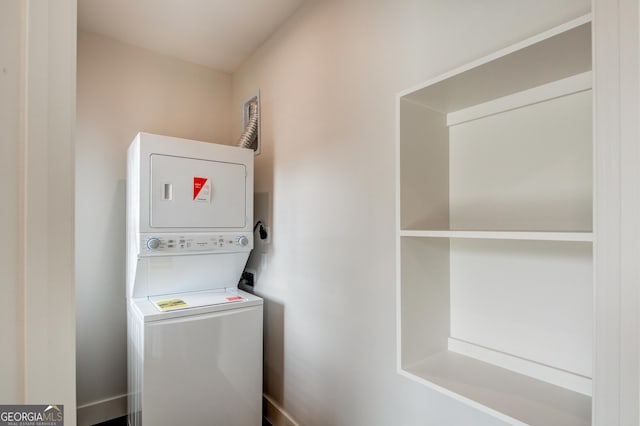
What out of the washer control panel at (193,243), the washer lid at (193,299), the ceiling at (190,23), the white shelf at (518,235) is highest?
the ceiling at (190,23)

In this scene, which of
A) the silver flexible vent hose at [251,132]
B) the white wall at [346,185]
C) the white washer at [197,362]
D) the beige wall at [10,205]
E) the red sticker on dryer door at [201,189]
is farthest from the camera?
the silver flexible vent hose at [251,132]

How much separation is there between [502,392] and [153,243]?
5.56 ft

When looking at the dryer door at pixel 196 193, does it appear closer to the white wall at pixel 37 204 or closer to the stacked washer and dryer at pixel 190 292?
the stacked washer and dryer at pixel 190 292

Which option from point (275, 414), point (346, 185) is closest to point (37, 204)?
point (346, 185)

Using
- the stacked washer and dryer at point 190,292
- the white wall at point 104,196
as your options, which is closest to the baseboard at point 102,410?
the white wall at point 104,196

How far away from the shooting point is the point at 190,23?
2.12 meters

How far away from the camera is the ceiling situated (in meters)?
1.95

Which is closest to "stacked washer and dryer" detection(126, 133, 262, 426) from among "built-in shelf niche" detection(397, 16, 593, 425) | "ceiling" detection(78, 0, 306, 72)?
"ceiling" detection(78, 0, 306, 72)

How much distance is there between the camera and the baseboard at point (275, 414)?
6.57 ft

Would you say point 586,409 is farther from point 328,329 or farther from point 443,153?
point 328,329

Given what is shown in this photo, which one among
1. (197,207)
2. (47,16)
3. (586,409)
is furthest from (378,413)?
(47,16)

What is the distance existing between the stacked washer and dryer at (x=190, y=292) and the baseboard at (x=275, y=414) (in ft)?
0.57

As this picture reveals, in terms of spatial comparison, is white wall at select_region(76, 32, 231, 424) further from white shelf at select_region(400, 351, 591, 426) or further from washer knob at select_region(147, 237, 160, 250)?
white shelf at select_region(400, 351, 591, 426)

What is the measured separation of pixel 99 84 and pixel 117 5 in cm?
58
